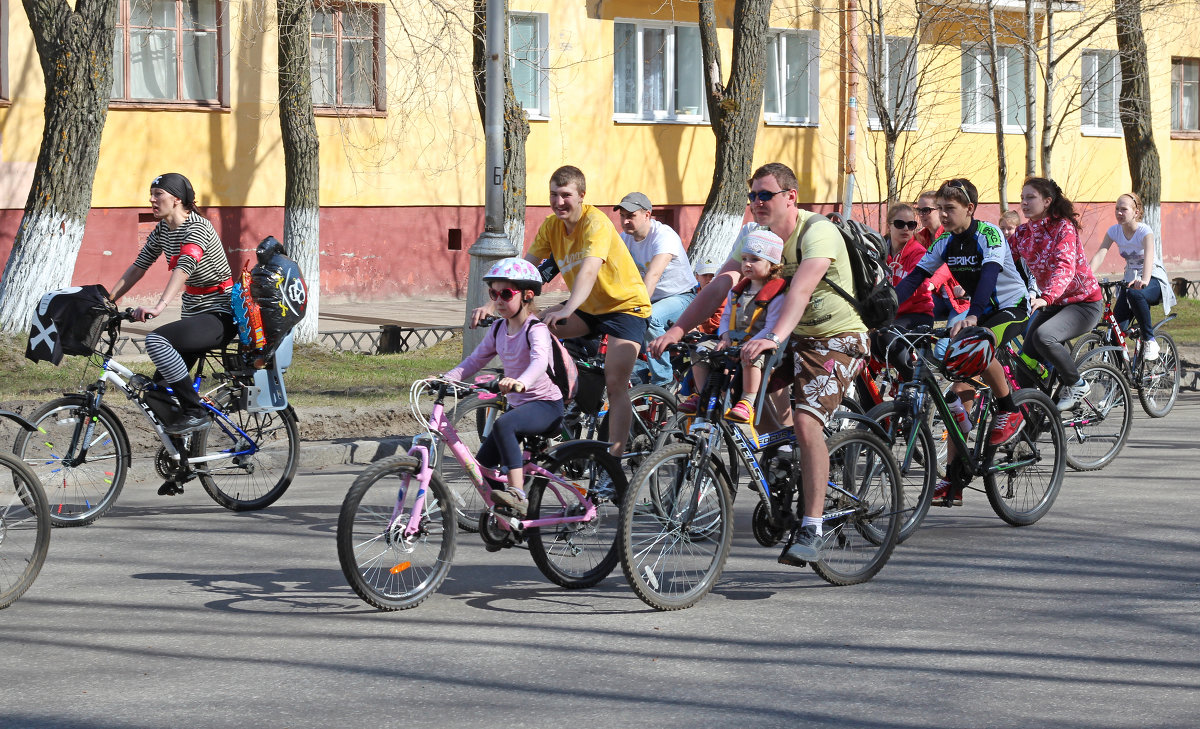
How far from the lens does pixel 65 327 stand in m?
8.19

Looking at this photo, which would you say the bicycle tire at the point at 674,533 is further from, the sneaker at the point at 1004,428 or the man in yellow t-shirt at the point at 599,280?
the sneaker at the point at 1004,428

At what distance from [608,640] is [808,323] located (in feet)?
5.77

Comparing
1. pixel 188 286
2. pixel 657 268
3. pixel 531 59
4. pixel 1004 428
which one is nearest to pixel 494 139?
pixel 657 268

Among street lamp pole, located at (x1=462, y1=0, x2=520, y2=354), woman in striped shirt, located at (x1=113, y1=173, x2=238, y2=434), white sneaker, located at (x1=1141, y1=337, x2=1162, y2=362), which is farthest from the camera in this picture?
white sneaker, located at (x1=1141, y1=337, x2=1162, y2=362)

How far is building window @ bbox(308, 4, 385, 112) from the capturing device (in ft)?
70.7

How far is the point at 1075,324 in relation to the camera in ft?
33.2

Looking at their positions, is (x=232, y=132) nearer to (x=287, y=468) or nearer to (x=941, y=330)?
(x=287, y=468)

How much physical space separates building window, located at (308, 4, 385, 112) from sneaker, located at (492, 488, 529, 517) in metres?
15.8

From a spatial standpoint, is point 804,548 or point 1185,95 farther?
point 1185,95

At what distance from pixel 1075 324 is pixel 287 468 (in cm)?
520

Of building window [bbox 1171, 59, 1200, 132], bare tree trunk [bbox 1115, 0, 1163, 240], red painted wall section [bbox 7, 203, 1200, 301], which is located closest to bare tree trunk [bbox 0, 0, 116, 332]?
red painted wall section [bbox 7, 203, 1200, 301]

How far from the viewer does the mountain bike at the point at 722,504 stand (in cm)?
612

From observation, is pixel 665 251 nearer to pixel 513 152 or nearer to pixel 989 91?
pixel 513 152

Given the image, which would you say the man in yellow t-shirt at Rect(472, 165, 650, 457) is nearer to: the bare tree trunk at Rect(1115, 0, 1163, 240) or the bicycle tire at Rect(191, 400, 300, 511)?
the bicycle tire at Rect(191, 400, 300, 511)
